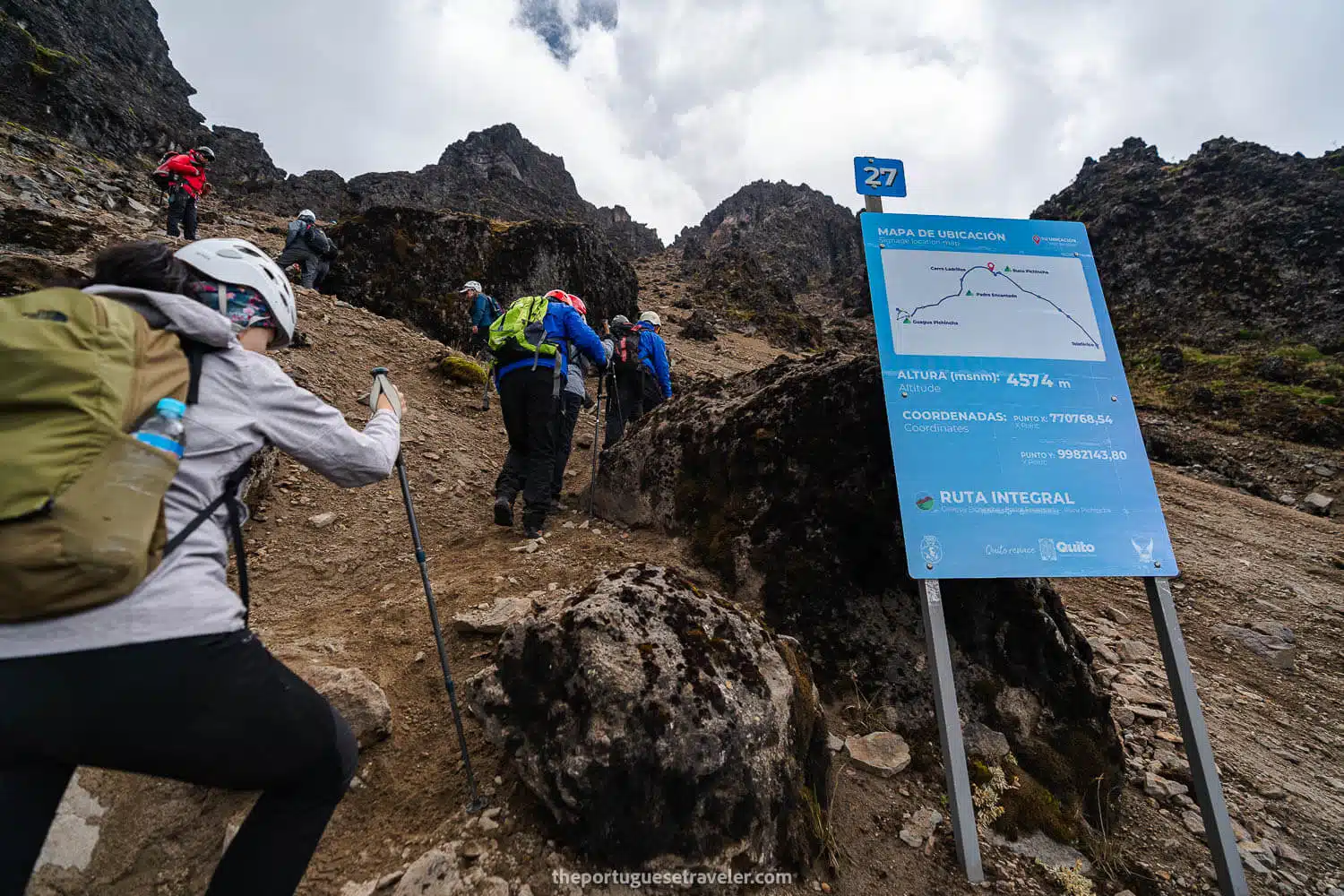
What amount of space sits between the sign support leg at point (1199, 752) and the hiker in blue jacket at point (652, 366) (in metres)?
7.68

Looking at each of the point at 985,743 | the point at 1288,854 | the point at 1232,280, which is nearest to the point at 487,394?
the point at 985,743

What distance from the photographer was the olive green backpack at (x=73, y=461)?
1242mm

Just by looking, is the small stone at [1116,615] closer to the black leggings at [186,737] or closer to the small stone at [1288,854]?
the small stone at [1288,854]

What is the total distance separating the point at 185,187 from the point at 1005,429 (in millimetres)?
16368

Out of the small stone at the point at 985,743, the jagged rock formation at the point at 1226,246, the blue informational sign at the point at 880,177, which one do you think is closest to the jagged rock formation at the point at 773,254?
the jagged rock formation at the point at 1226,246

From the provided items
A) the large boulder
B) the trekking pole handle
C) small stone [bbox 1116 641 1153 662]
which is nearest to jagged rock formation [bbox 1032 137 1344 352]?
small stone [bbox 1116 641 1153 662]

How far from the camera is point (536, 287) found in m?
17.5

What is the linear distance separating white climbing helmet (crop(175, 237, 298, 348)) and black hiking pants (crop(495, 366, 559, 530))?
12.7 feet

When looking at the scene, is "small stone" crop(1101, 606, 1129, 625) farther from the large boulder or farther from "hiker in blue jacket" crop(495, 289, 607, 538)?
"hiker in blue jacket" crop(495, 289, 607, 538)

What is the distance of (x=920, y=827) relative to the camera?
325 cm

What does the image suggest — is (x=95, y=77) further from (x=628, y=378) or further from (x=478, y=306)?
(x=628, y=378)

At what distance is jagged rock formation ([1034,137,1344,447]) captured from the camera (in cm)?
2014

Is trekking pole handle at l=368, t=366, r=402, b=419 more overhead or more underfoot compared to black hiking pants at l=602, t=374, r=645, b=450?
more underfoot

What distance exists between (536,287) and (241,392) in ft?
54.8
